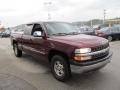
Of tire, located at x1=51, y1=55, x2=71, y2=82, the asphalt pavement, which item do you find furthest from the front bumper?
the asphalt pavement

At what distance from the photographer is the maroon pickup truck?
4.13 meters

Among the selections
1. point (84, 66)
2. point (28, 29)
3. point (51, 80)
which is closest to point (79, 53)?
point (84, 66)

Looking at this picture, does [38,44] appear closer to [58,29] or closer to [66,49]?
[58,29]

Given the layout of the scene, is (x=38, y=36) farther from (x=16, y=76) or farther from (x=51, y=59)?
(x=16, y=76)

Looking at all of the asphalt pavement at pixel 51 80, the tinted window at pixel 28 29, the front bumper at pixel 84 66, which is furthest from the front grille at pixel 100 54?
the tinted window at pixel 28 29

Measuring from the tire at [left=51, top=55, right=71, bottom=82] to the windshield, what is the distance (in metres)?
0.94

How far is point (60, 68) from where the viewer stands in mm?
4711

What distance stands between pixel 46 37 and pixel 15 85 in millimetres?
1747

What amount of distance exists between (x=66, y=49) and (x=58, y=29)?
1443mm

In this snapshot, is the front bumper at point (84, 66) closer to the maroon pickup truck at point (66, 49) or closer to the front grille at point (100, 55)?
the maroon pickup truck at point (66, 49)

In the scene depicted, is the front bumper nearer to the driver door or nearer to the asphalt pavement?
the asphalt pavement

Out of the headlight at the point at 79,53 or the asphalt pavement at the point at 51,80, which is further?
the asphalt pavement at the point at 51,80

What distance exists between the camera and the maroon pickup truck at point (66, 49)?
4.13m

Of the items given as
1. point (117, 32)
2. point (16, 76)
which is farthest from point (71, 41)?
point (117, 32)
